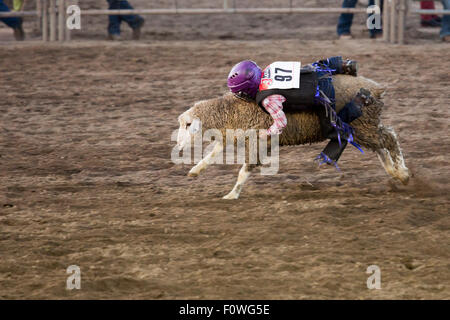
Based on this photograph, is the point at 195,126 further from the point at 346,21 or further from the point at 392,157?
the point at 346,21

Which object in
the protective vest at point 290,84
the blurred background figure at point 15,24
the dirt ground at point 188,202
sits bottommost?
the dirt ground at point 188,202

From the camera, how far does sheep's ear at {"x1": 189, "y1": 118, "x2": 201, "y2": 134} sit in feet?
18.7

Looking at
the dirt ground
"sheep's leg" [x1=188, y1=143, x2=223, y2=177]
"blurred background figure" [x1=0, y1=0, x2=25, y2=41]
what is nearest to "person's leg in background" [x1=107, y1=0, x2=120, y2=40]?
"blurred background figure" [x1=0, y1=0, x2=25, y2=41]

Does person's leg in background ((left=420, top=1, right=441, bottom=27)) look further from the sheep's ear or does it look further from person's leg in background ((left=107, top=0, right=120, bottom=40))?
the sheep's ear

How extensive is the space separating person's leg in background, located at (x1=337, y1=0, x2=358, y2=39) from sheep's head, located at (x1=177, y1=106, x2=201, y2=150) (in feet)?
20.6

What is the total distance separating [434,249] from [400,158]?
1247 millimetres

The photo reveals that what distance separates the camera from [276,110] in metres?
5.47

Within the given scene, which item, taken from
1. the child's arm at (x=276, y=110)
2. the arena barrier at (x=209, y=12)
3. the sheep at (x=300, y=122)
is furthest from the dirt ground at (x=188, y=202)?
the arena barrier at (x=209, y=12)

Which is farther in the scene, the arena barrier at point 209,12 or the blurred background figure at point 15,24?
the blurred background figure at point 15,24

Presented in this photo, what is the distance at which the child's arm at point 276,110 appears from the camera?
5473 mm

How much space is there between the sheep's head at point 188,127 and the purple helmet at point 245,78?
39 cm

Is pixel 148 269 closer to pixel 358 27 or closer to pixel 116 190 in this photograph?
pixel 116 190

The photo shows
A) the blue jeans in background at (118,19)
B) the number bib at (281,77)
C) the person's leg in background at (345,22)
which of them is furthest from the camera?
the blue jeans in background at (118,19)

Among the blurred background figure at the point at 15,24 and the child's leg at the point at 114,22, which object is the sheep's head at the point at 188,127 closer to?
the child's leg at the point at 114,22
